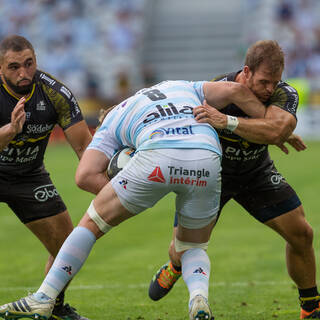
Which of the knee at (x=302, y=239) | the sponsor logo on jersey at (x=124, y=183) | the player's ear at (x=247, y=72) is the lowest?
the knee at (x=302, y=239)

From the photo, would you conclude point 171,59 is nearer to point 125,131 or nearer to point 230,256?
point 230,256

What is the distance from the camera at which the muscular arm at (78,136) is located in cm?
648

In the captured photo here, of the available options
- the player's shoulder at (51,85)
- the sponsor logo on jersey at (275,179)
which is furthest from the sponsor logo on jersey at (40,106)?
the sponsor logo on jersey at (275,179)

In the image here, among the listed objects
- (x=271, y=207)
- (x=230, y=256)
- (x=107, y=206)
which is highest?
(x=107, y=206)

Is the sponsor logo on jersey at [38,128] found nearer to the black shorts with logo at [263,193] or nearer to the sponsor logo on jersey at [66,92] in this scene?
the sponsor logo on jersey at [66,92]

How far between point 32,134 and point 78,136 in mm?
412

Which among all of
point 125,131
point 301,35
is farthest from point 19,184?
point 301,35

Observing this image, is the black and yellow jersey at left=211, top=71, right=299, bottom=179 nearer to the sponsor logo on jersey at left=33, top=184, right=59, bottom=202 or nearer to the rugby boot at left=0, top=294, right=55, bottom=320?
the sponsor logo on jersey at left=33, top=184, right=59, bottom=202

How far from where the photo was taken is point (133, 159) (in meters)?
5.36

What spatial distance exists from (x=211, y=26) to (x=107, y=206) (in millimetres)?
27392

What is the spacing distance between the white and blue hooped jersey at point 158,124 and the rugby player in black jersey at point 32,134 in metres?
0.78

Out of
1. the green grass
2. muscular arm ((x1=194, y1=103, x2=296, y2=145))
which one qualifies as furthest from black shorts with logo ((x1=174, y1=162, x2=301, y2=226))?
the green grass

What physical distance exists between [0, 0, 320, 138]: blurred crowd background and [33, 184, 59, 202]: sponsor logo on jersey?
2142 cm

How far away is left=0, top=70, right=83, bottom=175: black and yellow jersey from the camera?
6.46 m
